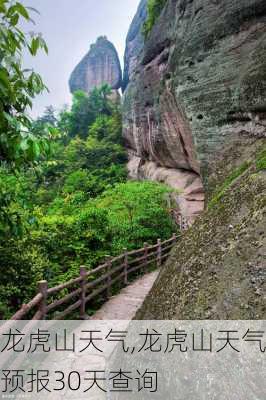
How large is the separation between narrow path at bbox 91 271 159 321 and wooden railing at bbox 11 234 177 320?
0.89 feet

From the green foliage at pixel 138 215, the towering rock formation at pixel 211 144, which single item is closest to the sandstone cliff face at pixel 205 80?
the towering rock formation at pixel 211 144

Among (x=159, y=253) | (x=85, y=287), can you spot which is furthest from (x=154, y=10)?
(x=85, y=287)

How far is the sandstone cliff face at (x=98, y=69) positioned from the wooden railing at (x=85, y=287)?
41478 mm

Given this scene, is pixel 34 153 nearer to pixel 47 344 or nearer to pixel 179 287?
pixel 179 287

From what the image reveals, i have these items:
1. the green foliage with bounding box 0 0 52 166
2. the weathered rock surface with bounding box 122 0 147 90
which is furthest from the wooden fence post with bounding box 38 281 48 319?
the weathered rock surface with bounding box 122 0 147 90

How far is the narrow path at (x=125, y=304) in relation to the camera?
672 centimetres

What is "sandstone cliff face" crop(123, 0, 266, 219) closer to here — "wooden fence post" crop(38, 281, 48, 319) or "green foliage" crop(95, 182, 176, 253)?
"green foliage" crop(95, 182, 176, 253)

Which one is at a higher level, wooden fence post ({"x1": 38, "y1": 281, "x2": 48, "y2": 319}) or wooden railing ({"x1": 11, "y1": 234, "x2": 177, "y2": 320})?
wooden fence post ({"x1": 38, "y1": 281, "x2": 48, "y2": 319})

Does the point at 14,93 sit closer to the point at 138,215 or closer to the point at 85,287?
the point at 85,287

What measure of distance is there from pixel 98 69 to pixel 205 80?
4587cm

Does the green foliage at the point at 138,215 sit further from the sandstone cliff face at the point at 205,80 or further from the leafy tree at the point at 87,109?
the leafy tree at the point at 87,109

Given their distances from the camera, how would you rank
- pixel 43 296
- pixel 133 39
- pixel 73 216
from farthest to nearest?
pixel 133 39, pixel 73 216, pixel 43 296

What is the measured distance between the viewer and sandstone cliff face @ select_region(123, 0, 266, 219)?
712cm

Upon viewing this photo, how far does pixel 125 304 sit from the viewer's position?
7.44 metres
